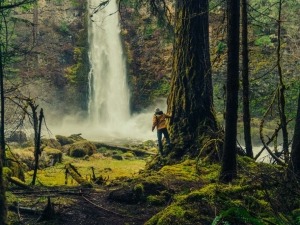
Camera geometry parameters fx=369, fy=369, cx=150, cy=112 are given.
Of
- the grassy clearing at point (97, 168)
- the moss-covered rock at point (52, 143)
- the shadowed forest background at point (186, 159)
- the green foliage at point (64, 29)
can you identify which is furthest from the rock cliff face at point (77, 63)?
the grassy clearing at point (97, 168)

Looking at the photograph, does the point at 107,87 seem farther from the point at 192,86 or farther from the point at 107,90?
the point at 192,86

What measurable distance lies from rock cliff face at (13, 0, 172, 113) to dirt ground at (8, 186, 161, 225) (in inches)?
1113

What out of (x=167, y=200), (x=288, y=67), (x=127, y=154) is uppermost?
(x=288, y=67)

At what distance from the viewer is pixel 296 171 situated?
16.5 feet

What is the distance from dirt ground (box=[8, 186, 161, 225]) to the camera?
5.26 metres

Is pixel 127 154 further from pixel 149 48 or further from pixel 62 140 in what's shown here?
pixel 149 48

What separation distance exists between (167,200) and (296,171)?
221cm

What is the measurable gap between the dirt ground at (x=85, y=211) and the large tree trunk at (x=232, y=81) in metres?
1.50

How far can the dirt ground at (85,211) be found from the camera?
5.26 meters

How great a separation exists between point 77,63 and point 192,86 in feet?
94.1

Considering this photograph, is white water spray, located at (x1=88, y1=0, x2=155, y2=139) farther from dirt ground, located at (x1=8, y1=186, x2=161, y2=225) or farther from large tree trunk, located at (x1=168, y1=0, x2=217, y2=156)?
dirt ground, located at (x1=8, y1=186, x2=161, y2=225)

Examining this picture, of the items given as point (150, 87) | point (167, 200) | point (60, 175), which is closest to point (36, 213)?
point (167, 200)

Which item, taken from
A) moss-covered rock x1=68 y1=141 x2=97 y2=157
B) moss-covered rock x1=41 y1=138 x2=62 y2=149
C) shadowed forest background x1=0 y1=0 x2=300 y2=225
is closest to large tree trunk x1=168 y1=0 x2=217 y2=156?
shadowed forest background x1=0 y1=0 x2=300 y2=225

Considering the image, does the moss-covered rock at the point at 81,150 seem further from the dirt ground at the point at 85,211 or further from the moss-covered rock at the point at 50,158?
the dirt ground at the point at 85,211
